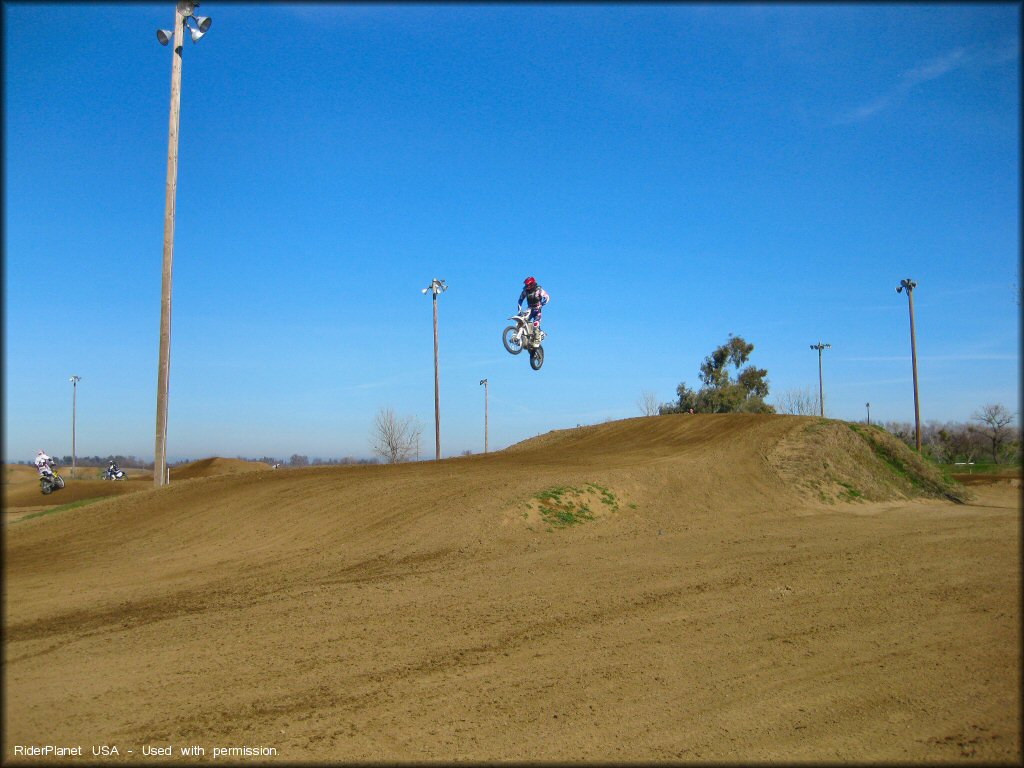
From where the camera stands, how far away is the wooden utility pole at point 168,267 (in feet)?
60.8

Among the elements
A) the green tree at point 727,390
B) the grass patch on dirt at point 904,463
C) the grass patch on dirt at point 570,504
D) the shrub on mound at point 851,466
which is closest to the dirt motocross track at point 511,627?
the grass patch on dirt at point 570,504

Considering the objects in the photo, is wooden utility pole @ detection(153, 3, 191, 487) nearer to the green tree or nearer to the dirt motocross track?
the dirt motocross track

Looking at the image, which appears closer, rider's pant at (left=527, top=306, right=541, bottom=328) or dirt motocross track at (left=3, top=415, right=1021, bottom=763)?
dirt motocross track at (left=3, top=415, right=1021, bottom=763)

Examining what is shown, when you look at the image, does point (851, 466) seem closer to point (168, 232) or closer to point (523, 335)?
point (523, 335)

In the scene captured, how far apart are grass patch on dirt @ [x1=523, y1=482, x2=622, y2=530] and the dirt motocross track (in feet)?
0.25

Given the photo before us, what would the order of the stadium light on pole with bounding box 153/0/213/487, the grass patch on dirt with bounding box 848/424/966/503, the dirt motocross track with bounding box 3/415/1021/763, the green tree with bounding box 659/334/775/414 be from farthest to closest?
1. the green tree with bounding box 659/334/775/414
2. the grass patch on dirt with bounding box 848/424/966/503
3. the stadium light on pole with bounding box 153/0/213/487
4. the dirt motocross track with bounding box 3/415/1021/763

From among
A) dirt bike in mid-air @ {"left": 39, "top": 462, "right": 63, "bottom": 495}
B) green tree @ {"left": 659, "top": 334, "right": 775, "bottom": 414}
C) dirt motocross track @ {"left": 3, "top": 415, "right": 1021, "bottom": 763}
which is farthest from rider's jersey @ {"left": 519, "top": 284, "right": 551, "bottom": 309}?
green tree @ {"left": 659, "top": 334, "right": 775, "bottom": 414}

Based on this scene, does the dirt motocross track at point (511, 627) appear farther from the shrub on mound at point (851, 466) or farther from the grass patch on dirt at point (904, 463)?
the grass patch on dirt at point (904, 463)

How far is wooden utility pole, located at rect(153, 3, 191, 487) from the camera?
18.5 m

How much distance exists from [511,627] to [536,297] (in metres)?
13.5

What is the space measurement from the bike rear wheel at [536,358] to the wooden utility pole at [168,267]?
11.1 metres

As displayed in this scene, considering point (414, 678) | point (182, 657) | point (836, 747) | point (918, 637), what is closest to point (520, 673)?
point (414, 678)

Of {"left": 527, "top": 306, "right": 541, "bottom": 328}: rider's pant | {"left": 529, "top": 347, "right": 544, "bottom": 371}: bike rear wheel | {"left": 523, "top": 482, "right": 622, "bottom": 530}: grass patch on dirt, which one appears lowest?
{"left": 523, "top": 482, "right": 622, "bottom": 530}: grass patch on dirt

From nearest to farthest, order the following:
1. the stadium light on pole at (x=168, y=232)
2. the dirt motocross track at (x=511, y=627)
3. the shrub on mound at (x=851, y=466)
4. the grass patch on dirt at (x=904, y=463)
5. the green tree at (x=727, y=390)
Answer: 1. the dirt motocross track at (x=511, y=627)
2. the stadium light on pole at (x=168, y=232)
3. the shrub on mound at (x=851, y=466)
4. the grass patch on dirt at (x=904, y=463)
5. the green tree at (x=727, y=390)
